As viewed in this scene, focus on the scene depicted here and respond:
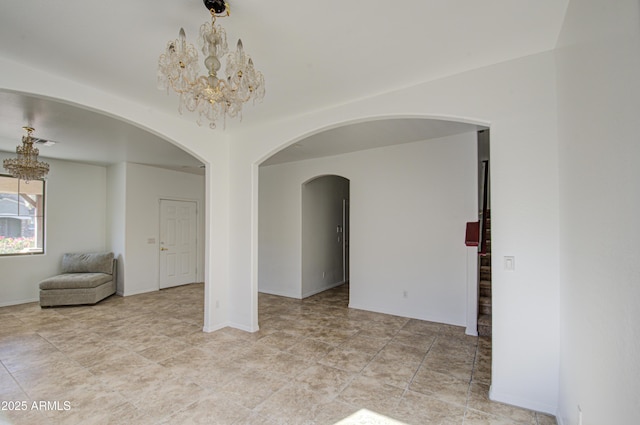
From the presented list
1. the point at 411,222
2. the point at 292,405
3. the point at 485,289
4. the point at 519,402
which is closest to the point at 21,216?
the point at 292,405

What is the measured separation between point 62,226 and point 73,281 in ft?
4.74

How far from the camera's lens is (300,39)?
211 cm

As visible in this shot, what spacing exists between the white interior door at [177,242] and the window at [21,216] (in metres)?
2.07

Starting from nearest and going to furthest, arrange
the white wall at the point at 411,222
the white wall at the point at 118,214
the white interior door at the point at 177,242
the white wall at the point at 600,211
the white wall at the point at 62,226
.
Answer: the white wall at the point at 600,211 → the white wall at the point at 411,222 → the white wall at the point at 62,226 → the white wall at the point at 118,214 → the white interior door at the point at 177,242

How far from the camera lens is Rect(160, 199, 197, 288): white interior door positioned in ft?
21.9

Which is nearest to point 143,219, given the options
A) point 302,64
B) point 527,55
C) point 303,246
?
point 303,246

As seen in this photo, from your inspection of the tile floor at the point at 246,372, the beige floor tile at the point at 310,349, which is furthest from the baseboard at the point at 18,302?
the beige floor tile at the point at 310,349

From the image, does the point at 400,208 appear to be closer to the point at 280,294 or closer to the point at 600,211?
the point at 280,294

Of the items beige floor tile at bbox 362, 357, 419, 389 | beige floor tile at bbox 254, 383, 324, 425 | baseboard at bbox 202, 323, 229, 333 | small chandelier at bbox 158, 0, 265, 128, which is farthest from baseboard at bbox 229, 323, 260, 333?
small chandelier at bbox 158, 0, 265, 128

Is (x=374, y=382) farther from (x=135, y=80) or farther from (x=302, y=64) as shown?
(x=135, y=80)

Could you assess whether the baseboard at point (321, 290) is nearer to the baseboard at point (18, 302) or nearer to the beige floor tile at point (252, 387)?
the beige floor tile at point (252, 387)

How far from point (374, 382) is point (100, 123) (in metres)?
4.37

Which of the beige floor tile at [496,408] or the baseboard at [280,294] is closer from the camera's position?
the beige floor tile at [496,408]

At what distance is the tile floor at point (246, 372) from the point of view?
2225 mm
